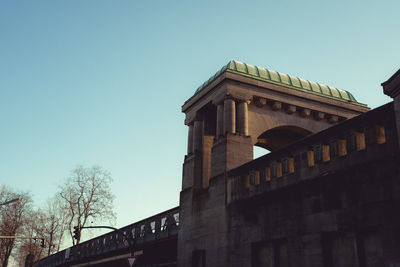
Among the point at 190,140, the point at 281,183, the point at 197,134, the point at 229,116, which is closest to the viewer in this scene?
the point at 281,183

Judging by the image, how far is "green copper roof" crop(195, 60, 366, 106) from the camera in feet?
78.5

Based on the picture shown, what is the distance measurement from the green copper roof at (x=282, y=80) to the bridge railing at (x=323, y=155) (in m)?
6.67

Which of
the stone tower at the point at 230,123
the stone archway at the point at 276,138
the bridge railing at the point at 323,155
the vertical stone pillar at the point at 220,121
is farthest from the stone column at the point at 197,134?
the bridge railing at the point at 323,155

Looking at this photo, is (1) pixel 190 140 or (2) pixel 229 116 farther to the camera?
(1) pixel 190 140

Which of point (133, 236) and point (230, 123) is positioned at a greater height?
point (230, 123)

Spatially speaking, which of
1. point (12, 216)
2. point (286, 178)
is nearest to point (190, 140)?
point (286, 178)

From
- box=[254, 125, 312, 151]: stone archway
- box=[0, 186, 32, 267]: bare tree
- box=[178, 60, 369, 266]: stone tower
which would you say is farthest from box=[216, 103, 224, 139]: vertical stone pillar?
box=[0, 186, 32, 267]: bare tree

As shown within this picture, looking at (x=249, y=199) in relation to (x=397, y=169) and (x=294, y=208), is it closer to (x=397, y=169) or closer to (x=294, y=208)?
(x=294, y=208)

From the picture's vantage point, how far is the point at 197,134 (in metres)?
25.8

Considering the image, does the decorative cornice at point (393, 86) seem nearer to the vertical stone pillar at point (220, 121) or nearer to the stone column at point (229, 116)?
the stone column at point (229, 116)

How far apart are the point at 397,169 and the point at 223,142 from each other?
1089 cm

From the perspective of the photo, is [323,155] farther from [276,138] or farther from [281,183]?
[276,138]

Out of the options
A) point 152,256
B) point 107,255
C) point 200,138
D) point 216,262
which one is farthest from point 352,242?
point 107,255

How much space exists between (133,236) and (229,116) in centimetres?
1346
